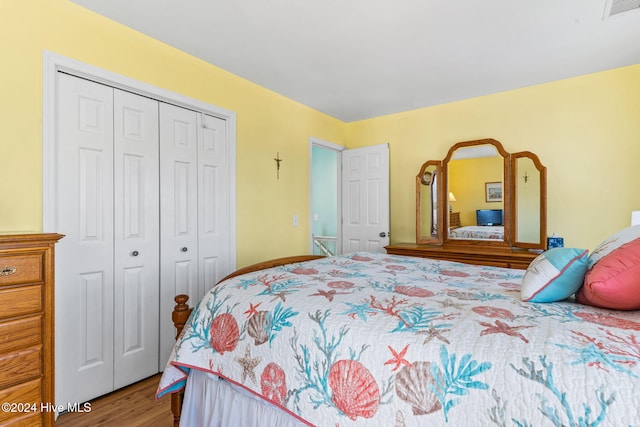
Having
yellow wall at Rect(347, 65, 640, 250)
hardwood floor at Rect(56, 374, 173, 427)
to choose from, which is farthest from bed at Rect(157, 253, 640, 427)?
yellow wall at Rect(347, 65, 640, 250)

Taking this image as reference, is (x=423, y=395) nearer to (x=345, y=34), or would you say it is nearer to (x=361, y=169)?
(x=345, y=34)

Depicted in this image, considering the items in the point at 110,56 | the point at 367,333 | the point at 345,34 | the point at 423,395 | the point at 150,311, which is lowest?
the point at 150,311

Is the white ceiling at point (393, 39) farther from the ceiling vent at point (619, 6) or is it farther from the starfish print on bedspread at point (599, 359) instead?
the starfish print on bedspread at point (599, 359)

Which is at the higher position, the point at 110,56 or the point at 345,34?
the point at 345,34

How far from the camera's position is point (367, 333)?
3.40 feet

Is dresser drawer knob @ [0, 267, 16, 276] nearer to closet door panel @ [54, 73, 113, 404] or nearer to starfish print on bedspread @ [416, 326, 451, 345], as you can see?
closet door panel @ [54, 73, 113, 404]

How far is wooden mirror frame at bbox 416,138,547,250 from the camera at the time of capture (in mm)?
2984

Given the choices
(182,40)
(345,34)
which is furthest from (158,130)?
(345,34)

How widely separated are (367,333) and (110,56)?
2.36 metres

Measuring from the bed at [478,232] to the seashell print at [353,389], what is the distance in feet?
9.09

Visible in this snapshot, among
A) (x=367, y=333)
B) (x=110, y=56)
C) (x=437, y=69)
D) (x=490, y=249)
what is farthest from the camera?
(x=490, y=249)

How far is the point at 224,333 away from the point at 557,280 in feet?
4.40

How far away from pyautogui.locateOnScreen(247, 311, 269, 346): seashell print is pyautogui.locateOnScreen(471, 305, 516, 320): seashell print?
30.9 inches

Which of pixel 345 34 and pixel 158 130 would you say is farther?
pixel 158 130
